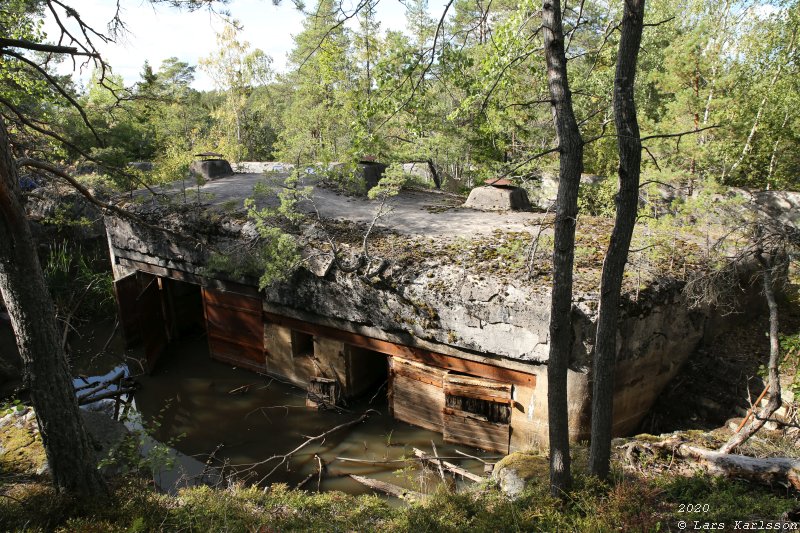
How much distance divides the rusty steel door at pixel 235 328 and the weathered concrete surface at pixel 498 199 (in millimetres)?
5243

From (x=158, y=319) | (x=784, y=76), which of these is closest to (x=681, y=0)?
(x=784, y=76)

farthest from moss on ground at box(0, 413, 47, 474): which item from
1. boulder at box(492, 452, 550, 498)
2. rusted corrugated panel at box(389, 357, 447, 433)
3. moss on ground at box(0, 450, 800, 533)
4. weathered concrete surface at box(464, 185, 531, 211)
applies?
weathered concrete surface at box(464, 185, 531, 211)

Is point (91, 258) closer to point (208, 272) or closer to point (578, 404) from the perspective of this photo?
point (208, 272)

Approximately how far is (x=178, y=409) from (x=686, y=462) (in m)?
8.36

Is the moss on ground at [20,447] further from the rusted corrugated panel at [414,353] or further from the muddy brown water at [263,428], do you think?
the rusted corrugated panel at [414,353]

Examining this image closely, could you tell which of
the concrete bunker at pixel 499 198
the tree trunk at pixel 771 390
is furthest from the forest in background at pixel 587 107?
the tree trunk at pixel 771 390

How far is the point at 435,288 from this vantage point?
738 centimetres

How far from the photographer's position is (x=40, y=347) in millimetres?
4258

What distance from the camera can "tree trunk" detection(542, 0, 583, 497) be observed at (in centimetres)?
387

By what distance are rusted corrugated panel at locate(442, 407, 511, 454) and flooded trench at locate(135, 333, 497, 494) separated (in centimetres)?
14

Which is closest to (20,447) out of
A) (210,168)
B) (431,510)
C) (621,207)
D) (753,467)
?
(431,510)

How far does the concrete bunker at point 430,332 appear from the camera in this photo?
22.2 ft

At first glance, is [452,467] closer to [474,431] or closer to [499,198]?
[474,431]

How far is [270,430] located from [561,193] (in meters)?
6.73
